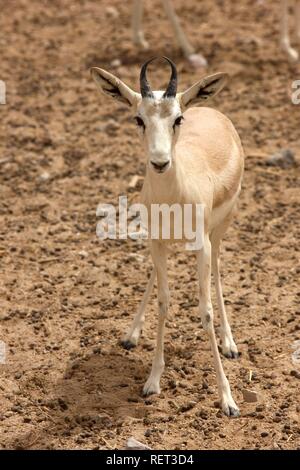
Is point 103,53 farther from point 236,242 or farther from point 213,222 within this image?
point 213,222

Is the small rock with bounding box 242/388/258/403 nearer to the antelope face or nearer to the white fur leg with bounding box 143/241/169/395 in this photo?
the white fur leg with bounding box 143/241/169/395

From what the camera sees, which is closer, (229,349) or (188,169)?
(188,169)

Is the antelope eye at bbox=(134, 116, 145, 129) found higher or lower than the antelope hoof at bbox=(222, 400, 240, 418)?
higher

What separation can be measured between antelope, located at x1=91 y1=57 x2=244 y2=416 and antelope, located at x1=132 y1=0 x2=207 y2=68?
191 inches

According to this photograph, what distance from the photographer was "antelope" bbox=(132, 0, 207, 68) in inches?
429

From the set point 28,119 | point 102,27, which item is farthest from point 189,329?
point 102,27

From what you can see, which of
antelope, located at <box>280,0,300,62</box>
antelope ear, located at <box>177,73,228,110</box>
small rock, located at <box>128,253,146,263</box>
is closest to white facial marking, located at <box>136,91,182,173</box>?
antelope ear, located at <box>177,73,228,110</box>

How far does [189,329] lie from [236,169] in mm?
1223

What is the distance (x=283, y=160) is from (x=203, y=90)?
340cm

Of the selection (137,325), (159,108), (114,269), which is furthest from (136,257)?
(159,108)

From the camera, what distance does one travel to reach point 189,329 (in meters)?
6.29

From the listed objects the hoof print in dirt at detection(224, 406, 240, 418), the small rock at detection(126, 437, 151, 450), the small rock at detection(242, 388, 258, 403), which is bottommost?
the small rock at detection(126, 437, 151, 450)

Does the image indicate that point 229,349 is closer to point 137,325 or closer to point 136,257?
point 137,325

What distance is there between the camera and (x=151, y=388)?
5.62 meters
